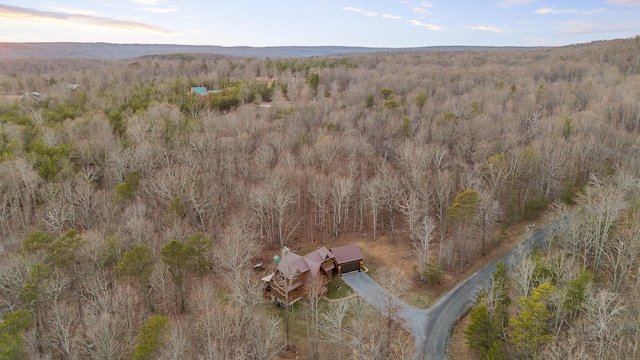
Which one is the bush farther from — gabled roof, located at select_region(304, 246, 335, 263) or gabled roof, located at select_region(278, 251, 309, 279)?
gabled roof, located at select_region(278, 251, 309, 279)

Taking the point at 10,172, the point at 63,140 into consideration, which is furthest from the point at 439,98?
the point at 10,172

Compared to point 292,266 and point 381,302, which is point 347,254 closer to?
point 381,302

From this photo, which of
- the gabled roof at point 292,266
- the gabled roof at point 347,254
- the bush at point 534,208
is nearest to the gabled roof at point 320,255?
the gabled roof at point 347,254

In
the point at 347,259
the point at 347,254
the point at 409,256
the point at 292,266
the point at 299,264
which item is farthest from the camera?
the point at 409,256

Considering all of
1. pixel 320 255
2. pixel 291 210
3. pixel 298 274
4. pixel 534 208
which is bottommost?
pixel 298 274

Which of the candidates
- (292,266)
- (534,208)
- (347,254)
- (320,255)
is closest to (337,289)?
(320,255)

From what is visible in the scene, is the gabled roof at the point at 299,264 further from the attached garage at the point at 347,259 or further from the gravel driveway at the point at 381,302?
the gravel driveway at the point at 381,302
